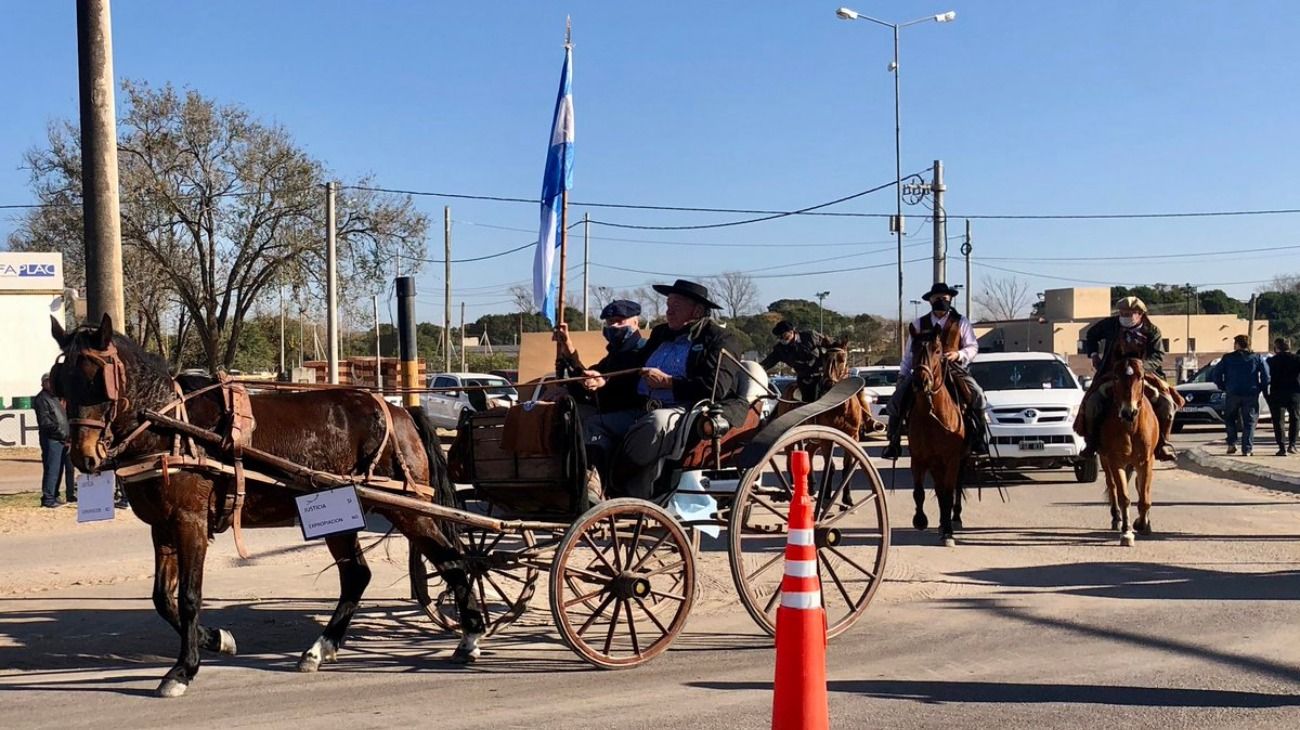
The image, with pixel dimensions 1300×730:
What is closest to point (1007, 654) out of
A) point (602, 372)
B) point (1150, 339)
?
point (602, 372)

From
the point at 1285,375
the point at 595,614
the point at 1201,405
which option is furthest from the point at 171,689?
the point at 1201,405

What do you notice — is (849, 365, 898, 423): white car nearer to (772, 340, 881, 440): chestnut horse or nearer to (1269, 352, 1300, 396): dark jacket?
(1269, 352, 1300, 396): dark jacket

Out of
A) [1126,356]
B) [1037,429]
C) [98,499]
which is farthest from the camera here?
[1037,429]

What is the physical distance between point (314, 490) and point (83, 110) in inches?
256

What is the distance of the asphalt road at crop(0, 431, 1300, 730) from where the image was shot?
5660 millimetres

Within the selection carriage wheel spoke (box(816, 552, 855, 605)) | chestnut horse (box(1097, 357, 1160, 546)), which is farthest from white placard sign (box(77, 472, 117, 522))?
chestnut horse (box(1097, 357, 1160, 546))

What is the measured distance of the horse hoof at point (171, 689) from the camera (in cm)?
605

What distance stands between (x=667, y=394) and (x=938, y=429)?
4.35m

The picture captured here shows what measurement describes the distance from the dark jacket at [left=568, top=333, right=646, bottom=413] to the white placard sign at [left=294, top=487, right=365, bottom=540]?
1930 mm

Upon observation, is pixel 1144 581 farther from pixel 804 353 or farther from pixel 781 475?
pixel 804 353

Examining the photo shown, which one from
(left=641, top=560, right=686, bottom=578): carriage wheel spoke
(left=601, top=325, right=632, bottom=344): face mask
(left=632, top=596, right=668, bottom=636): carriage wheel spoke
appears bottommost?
(left=632, top=596, right=668, bottom=636): carriage wheel spoke

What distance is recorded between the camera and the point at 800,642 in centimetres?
455

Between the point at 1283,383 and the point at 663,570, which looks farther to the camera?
the point at 1283,383

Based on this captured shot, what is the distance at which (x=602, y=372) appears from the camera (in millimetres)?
7926
